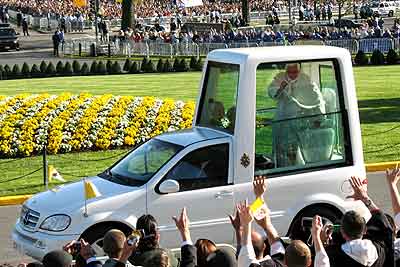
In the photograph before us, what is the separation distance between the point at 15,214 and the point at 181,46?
33314mm

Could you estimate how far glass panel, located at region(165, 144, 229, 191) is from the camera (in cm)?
1064

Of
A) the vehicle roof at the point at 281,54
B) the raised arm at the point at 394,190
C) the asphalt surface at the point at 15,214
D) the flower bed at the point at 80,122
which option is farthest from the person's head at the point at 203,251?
the flower bed at the point at 80,122

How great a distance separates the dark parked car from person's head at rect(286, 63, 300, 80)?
43.0 metres

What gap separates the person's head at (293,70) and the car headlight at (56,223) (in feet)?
11.1

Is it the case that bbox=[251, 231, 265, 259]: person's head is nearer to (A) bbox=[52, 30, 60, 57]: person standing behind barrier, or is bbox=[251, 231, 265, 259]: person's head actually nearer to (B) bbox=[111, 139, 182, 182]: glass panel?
(B) bbox=[111, 139, 182, 182]: glass panel

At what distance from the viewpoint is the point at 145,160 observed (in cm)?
1105

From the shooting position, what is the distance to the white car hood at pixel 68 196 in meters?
10.3

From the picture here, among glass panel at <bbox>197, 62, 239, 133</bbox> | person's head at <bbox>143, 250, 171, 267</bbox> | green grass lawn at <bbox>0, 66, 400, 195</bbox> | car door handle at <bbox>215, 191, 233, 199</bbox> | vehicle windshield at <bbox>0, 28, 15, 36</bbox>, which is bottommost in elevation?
green grass lawn at <bbox>0, 66, 400, 195</bbox>

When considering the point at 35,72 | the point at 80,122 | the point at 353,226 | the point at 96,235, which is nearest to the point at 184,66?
the point at 35,72

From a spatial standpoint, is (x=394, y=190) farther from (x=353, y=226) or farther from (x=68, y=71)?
(x=68, y=71)

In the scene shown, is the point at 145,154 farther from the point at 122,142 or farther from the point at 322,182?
the point at 122,142

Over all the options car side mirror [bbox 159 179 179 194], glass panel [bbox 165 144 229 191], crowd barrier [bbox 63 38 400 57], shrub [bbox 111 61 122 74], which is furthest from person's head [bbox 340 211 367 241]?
crowd barrier [bbox 63 38 400 57]

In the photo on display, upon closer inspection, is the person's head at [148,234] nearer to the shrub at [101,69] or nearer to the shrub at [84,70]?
the shrub at [84,70]

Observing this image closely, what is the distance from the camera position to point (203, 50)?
46656 millimetres
